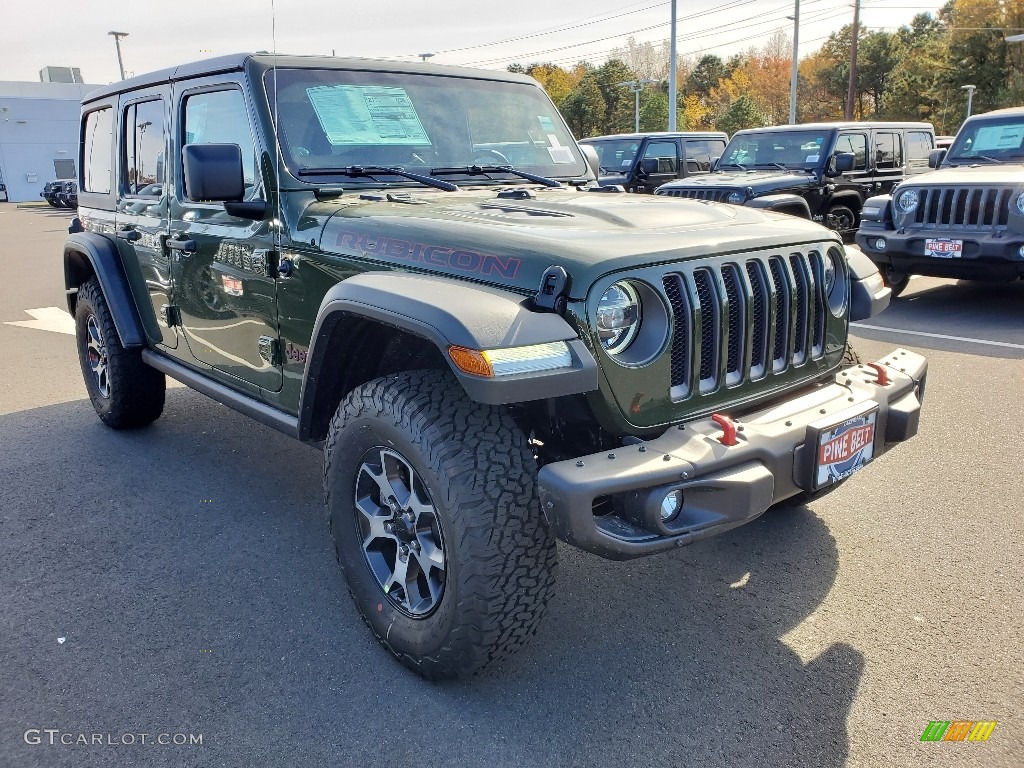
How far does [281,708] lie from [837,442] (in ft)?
6.13

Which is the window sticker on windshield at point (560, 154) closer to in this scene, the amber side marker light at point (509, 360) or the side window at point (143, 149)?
the side window at point (143, 149)

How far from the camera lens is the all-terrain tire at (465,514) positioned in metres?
2.32

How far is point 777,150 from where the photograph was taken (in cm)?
1113

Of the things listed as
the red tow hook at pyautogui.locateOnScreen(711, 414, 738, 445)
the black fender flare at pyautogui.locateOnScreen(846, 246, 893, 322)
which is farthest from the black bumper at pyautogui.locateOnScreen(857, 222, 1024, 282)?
the red tow hook at pyautogui.locateOnScreen(711, 414, 738, 445)

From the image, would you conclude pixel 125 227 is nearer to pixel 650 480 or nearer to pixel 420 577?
pixel 420 577

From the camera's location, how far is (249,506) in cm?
399

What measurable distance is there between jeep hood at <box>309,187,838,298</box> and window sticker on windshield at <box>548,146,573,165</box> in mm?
787

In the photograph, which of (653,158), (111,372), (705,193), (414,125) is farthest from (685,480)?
(653,158)

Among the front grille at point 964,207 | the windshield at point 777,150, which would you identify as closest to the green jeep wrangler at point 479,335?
the front grille at point 964,207

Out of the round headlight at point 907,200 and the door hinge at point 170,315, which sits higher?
the round headlight at point 907,200

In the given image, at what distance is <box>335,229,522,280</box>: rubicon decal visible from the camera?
2.53 metres

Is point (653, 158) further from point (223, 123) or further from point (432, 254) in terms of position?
point (432, 254)

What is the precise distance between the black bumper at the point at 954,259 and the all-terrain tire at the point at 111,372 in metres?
6.58

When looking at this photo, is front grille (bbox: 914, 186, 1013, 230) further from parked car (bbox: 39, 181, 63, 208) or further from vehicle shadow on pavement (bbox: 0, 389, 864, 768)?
parked car (bbox: 39, 181, 63, 208)
